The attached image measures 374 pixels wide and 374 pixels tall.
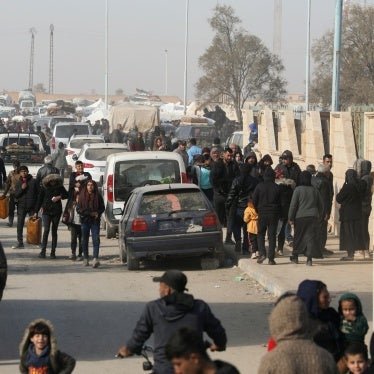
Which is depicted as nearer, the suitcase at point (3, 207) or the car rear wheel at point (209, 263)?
the car rear wheel at point (209, 263)

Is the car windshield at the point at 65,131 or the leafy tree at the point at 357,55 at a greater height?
the leafy tree at the point at 357,55

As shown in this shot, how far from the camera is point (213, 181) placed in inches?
838

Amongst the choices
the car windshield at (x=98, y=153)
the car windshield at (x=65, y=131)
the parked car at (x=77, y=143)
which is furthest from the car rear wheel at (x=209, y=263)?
the car windshield at (x=65, y=131)

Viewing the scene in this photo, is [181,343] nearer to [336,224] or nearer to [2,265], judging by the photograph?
[2,265]

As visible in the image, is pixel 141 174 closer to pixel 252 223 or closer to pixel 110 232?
pixel 110 232

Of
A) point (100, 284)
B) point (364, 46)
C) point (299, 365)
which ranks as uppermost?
point (364, 46)

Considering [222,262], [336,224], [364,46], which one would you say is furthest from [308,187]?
[364,46]

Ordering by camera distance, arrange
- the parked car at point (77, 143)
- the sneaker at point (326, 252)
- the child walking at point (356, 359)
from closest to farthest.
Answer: the child walking at point (356, 359) < the sneaker at point (326, 252) < the parked car at point (77, 143)

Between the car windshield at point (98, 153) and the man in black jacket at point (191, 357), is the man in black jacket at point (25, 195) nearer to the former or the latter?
the car windshield at point (98, 153)

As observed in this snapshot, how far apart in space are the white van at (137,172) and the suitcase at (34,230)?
1742mm

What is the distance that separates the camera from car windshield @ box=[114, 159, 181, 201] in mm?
21250

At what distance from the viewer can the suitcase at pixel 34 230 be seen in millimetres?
20062

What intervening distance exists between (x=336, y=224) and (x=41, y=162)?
1216 centimetres

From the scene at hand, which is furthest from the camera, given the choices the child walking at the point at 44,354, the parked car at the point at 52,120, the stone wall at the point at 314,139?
the parked car at the point at 52,120
